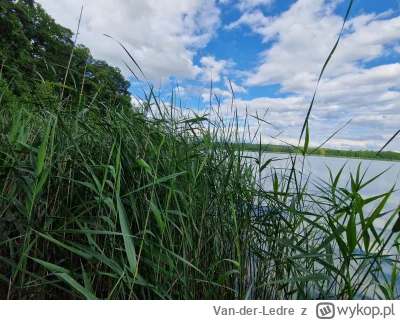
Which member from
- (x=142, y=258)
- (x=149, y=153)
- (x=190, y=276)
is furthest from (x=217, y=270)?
(x=149, y=153)

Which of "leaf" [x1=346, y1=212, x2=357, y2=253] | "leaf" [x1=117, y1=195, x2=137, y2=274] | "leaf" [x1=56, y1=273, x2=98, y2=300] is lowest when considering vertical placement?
"leaf" [x1=56, y1=273, x2=98, y2=300]

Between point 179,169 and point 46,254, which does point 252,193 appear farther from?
point 46,254

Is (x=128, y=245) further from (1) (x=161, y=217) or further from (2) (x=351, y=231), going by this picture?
(2) (x=351, y=231)

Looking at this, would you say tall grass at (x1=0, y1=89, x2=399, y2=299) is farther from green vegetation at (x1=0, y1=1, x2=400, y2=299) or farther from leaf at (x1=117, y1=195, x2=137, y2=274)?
leaf at (x1=117, y1=195, x2=137, y2=274)

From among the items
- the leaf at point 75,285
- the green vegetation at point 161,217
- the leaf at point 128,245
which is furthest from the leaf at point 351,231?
the leaf at point 75,285

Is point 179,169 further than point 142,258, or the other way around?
point 179,169

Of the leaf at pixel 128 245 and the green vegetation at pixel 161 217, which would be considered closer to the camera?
the leaf at pixel 128 245

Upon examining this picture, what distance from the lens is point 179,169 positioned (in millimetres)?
1106

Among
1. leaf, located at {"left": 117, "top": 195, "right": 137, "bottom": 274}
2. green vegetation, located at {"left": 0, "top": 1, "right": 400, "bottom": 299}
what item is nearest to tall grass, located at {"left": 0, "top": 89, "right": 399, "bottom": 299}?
green vegetation, located at {"left": 0, "top": 1, "right": 400, "bottom": 299}

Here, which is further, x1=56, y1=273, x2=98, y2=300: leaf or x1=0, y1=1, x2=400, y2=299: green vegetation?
x1=0, y1=1, x2=400, y2=299: green vegetation

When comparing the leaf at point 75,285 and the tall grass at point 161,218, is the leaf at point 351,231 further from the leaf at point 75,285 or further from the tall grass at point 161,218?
the leaf at point 75,285
